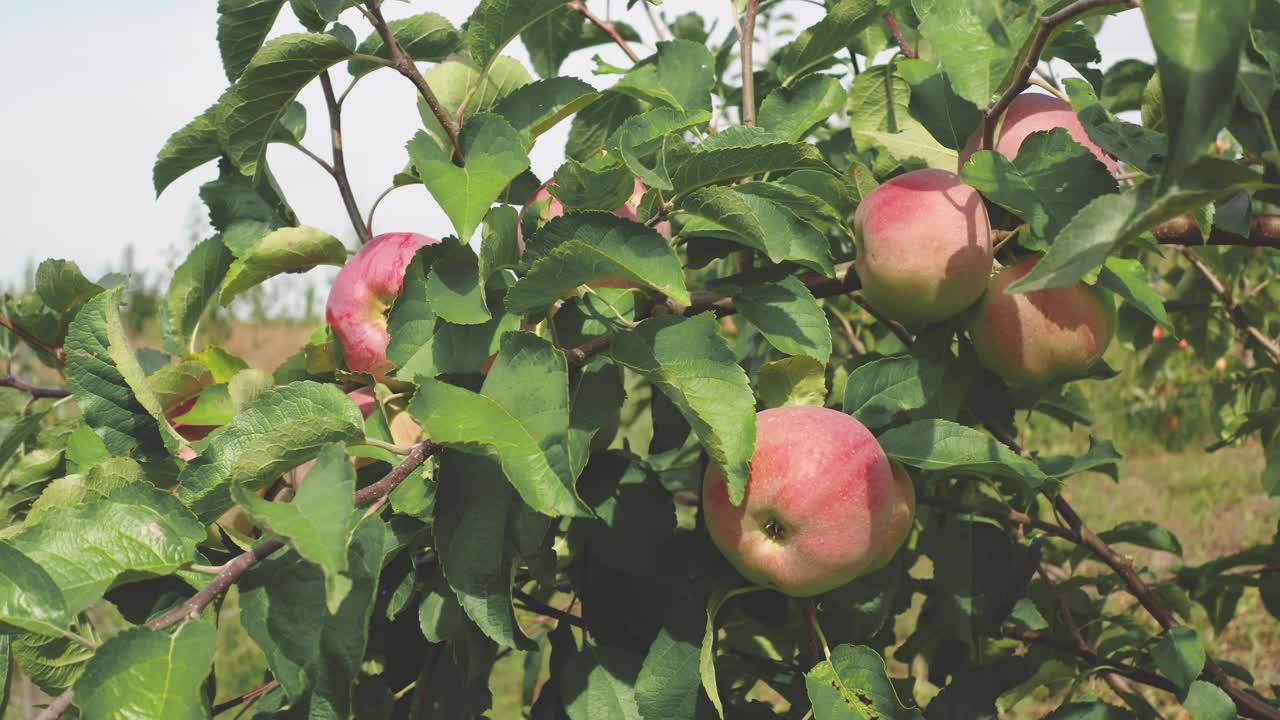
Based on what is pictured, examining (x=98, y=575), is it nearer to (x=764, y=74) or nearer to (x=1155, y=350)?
(x=764, y=74)

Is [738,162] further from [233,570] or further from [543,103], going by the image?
[233,570]

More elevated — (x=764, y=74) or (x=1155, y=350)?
(x=764, y=74)

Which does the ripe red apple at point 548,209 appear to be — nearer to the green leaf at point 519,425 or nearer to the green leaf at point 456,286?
the green leaf at point 456,286

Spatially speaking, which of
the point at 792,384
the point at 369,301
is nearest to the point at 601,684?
the point at 792,384

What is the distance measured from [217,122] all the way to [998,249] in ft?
2.59

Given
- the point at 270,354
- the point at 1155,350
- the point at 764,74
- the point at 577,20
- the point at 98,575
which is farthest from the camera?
the point at 270,354

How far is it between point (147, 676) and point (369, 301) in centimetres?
47

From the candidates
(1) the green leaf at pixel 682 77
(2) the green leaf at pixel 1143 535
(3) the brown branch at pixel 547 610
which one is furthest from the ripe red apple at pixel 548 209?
(2) the green leaf at pixel 1143 535

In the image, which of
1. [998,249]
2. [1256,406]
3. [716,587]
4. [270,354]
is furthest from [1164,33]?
[270,354]

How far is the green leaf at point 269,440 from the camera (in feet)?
2.19

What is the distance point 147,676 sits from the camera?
606 mm

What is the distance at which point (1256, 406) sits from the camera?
6.15ft

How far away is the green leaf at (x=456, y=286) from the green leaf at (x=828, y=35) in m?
0.51

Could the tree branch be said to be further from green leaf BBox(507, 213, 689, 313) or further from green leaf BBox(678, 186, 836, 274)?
green leaf BBox(507, 213, 689, 313)
